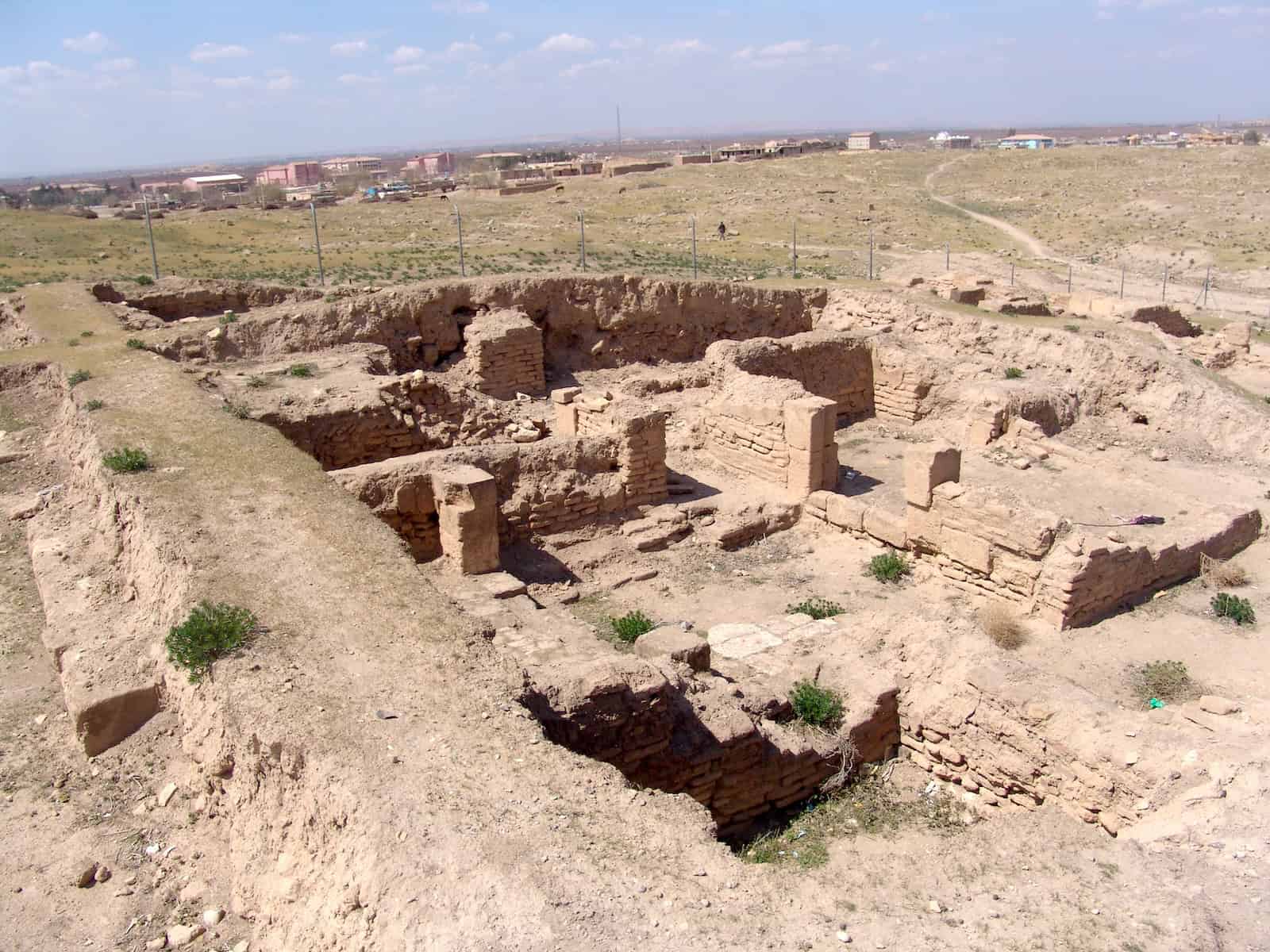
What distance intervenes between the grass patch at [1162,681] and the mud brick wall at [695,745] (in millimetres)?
2604

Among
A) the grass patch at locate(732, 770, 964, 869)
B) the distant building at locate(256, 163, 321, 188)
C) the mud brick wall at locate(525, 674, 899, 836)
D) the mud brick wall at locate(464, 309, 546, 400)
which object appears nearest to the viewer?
the mud brick wall at locate(525, 674, 899, 836)

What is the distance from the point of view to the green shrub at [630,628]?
863 centimetres

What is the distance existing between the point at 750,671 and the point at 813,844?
6.84 ft

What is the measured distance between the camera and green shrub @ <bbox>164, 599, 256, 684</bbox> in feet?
18.6

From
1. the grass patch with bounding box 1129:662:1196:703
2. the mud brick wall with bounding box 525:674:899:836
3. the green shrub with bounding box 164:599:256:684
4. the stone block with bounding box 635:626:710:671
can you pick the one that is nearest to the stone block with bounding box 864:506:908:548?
the grass patch with bounding box 1129:662:1196:703

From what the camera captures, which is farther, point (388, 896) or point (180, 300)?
point (180, 300)

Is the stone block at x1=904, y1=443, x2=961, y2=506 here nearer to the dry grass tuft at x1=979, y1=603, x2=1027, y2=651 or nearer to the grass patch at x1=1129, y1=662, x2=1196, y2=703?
the dry grass tuft at x1=979, y1=603, x2=1027, y2=651

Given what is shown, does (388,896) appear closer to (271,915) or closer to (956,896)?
(271,915)

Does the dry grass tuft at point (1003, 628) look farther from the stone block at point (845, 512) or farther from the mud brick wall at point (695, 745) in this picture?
the mud brick wall at point (695, 745)

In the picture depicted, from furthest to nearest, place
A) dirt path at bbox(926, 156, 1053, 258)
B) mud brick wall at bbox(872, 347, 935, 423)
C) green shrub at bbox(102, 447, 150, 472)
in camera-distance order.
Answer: dirt path at bbox(926, 156, 1053, 258), mud brick wall at bbox(872, 347, 935, 423), green shrub at bbox(102, 447, 150, 472)

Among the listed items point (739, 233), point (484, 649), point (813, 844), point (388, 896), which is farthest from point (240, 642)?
point (739, 233)

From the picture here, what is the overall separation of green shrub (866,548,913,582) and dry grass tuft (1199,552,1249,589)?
307 centimetres

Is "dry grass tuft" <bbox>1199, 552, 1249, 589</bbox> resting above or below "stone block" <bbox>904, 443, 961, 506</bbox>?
below

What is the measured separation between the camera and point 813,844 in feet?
20.6
